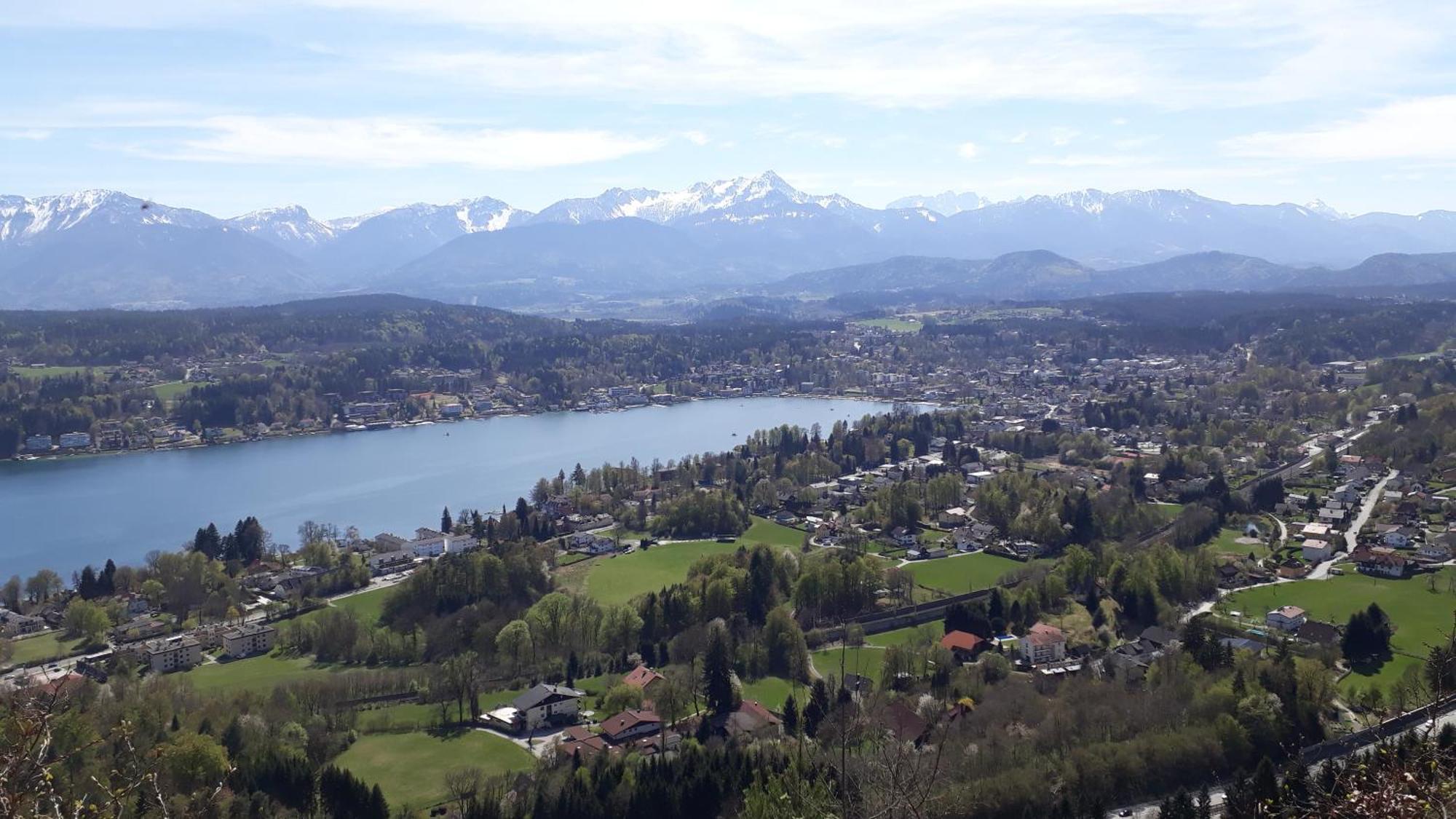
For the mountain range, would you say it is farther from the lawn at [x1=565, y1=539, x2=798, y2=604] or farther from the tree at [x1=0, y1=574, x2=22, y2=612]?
the tree at [x1=0, y1=574, x2=22, y2=612]

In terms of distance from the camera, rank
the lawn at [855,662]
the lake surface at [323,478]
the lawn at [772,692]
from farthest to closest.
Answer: the lake surface at [323,478]
the lawn at [855,662]
the lawn at [772,692]

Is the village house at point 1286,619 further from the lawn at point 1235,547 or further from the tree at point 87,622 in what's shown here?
the tree at point 87,622

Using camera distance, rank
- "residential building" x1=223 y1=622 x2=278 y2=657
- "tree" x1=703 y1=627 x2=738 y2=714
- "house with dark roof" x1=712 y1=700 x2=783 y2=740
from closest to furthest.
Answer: "house with dark roof" x1=712 y1=700 x2=783 y2=740, "tree" x1=703 y1=627 x2=738 y2=714, "residential building" x1=223 y1=622 x2=278 y2=657

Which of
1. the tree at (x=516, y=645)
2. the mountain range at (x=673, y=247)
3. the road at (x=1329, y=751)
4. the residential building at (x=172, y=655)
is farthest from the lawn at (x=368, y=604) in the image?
the mountain range at (x=673, y=247)

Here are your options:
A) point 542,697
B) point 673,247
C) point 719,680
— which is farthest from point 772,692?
point 673,247

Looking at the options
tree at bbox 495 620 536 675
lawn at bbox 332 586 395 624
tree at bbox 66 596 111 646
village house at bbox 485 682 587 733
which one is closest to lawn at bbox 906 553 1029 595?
tree at bbox 495 620 536 675

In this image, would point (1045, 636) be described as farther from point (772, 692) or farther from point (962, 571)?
point (962, 571)
